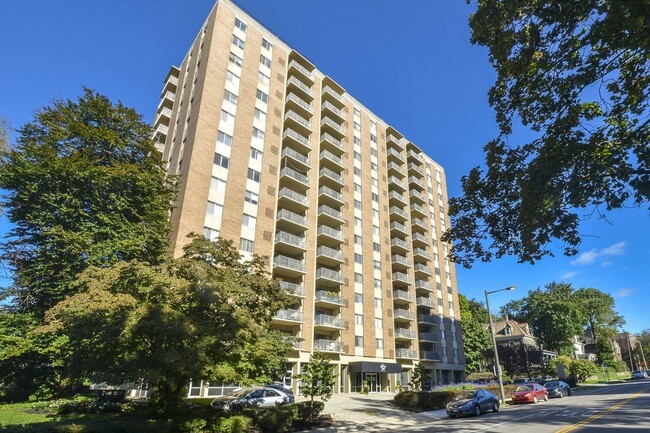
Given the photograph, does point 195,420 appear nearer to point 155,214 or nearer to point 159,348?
point 159,348

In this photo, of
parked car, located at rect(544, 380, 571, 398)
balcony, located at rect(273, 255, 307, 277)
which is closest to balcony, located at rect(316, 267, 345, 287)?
balcony, located at rect(273, 255, 307, 277)

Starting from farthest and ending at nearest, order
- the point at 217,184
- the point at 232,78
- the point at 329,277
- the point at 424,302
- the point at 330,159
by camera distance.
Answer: the point at 424,302, the point at 330,159, the point at 329,277, the point at 232,78, the point at 217,184

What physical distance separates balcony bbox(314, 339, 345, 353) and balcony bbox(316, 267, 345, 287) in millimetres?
6204

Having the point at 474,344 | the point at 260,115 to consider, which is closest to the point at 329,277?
the point at 260,115

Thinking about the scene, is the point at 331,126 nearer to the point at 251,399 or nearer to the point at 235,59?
the point at 235,59

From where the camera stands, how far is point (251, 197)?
35.7 m

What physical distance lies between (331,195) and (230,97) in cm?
1566

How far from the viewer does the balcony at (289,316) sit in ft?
108

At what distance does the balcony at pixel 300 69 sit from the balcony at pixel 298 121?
5.73 m

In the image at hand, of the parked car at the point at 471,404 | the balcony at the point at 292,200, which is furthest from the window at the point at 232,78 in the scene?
the parked car at the point at 471,404

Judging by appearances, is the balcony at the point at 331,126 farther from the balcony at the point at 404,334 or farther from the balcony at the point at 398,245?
the balcony at the point at 404,334

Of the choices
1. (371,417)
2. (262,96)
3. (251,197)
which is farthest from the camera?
(262,96)

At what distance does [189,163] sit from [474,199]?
27.6m

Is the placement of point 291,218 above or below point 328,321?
above
